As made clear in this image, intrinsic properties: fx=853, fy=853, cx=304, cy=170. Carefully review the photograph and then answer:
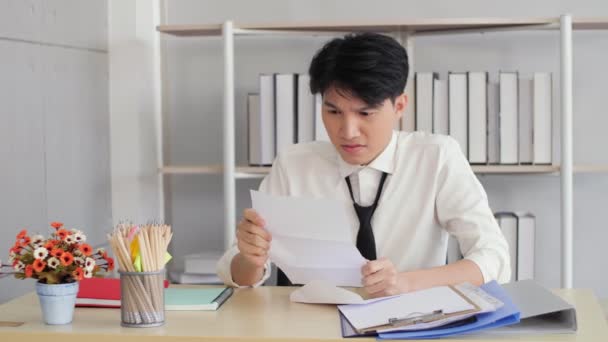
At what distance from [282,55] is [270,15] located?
6.2 inches

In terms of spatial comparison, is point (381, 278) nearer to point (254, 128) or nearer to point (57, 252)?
point (57, 252)

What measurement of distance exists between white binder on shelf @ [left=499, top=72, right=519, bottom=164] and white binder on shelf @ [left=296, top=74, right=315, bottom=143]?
0.64 m

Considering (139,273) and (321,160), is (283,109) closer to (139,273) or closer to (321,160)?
(321,160)

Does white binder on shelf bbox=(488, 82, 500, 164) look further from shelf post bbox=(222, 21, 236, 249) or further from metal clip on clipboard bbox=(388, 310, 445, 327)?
metal clip on clipboard bbox=(388, 310, 445, 327)

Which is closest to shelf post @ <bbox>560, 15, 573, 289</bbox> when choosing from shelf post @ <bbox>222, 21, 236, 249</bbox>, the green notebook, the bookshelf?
the bookshelf

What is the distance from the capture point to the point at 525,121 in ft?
9.38

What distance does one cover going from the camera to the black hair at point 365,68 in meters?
1.99

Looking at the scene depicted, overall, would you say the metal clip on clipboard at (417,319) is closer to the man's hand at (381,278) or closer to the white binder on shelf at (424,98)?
the man's hand at (381,278)

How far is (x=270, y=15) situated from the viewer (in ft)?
10.5

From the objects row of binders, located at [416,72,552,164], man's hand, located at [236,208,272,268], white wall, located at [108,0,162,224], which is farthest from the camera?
white wall, located at [108,0,162,224]

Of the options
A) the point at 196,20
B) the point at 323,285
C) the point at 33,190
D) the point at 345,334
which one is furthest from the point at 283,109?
the point at 345,334

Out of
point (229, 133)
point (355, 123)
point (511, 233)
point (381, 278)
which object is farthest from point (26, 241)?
point (511, 233)

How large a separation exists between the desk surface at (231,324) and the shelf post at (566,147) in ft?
3.41

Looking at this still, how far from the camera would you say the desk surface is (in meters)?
1.43
